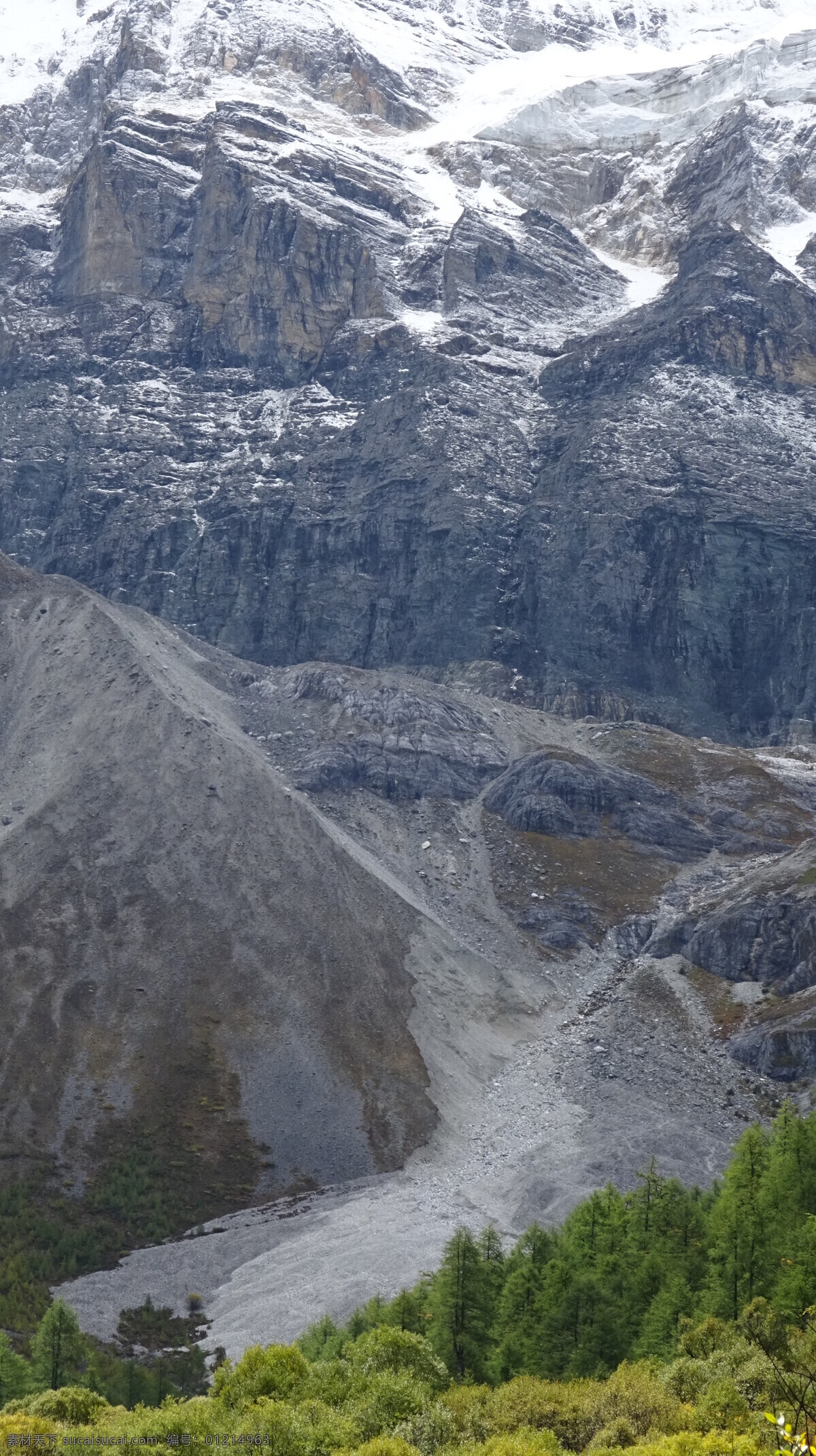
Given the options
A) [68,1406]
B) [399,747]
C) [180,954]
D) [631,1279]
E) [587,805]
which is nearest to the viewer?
[68,1406]

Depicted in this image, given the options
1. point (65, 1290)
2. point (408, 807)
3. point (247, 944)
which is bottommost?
point (65, 1290)

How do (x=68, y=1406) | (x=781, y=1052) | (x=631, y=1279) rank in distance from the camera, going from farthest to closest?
(x=781, y=1052) < (x=631, y=1279) < (x=68, y=1406)

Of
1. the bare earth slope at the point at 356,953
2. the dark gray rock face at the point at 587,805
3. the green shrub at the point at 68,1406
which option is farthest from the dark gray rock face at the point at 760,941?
the green shrub at the point at 68,1406

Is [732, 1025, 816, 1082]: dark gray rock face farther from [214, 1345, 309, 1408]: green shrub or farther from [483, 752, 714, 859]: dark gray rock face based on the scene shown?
[214, 1345, 309, 1408]: green shrub

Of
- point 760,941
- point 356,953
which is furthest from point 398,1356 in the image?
point 760,941

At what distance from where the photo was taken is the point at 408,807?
564 feet

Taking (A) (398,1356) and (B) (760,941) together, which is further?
(B) (760,941)

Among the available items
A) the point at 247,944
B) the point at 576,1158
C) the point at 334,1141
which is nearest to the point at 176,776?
the point at 247,944

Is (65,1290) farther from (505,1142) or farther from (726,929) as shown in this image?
(726,929)

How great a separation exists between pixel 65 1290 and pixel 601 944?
73.7 metres

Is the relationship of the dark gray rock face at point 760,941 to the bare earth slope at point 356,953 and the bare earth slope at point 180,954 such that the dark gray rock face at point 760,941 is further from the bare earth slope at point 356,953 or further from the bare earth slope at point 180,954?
the bare earth slope at point 180,954

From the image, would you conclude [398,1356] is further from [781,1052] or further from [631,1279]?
[781,1052]

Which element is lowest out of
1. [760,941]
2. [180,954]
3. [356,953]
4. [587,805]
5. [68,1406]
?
[68,1406]

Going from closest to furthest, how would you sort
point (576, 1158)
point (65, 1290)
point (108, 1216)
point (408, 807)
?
point (65, 1290) → point (108, 1216) → point (576, 1158) → point (408, 807)
